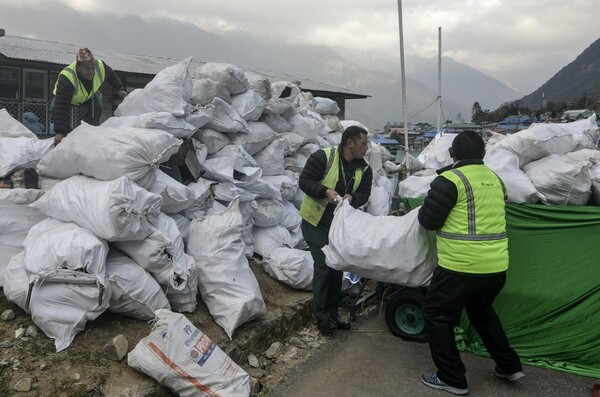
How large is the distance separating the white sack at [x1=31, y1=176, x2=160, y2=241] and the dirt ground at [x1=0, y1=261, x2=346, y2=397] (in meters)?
0.57

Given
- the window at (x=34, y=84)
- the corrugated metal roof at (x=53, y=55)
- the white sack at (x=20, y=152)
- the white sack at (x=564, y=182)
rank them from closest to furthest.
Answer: the white sack at (x=564, y=182) < the white sack at (x=20, y=152) < the corrugated metal roof at (x=53, y=55) < the window at (x=34, y=84)

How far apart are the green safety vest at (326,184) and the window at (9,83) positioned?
329 inches

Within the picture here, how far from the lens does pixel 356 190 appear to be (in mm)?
3916

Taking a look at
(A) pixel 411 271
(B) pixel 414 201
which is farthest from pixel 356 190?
(A) pixel 411 271

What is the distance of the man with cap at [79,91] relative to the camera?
4.54 m

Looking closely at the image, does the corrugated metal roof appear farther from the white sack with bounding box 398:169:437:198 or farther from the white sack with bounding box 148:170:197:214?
the white sack with bounding box 398:169:437:198

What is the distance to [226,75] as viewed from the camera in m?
5.13

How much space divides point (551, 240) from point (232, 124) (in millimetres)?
3100

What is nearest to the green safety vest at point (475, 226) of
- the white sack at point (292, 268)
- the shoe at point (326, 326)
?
the shoe at point (326, 326)

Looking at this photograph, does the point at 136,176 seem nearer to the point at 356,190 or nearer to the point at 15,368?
the point at 15,368

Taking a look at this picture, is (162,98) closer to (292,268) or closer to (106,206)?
(106,206)

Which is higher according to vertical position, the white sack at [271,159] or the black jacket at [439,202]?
the white sack at [271,159]

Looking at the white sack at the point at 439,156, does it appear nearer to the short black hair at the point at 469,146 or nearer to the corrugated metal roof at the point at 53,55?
the short black hair at the point at 469,146

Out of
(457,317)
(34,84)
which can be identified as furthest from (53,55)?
(457,317)
